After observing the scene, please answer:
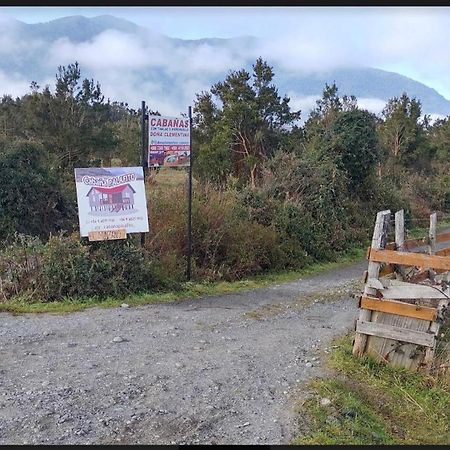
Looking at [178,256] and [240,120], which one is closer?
[178,256]

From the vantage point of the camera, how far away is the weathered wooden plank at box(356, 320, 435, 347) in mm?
5203

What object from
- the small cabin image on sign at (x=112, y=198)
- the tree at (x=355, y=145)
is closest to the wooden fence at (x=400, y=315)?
the small cabin image on sign at (x=112, y=198)

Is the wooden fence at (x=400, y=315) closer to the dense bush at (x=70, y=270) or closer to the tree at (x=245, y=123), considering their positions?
A: the dense bush at (x=70, y=270)

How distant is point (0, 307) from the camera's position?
6949mm

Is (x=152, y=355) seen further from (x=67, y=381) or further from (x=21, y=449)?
(x=21, y=449)

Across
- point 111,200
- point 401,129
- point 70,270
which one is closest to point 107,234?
point 111,200

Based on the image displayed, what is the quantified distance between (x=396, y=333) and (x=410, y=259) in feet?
2.57

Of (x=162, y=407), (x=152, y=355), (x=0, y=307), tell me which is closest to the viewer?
(x=162, y=407)

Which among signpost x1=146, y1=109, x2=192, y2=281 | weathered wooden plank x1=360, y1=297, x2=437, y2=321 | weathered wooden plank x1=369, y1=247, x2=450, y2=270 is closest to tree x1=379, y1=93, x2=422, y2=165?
signpost x1=146, y1=109, x2=192, y2=281

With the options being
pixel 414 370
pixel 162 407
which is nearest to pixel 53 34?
pixel 162 407

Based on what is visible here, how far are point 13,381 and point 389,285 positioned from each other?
3790 mm

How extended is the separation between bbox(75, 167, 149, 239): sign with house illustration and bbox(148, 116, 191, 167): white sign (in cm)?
47

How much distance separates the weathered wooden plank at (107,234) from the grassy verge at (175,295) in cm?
91

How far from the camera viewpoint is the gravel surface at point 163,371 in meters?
3.77
